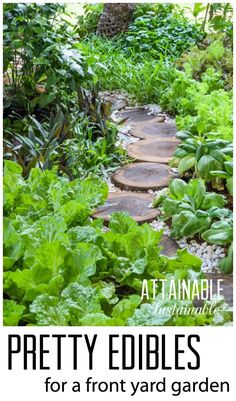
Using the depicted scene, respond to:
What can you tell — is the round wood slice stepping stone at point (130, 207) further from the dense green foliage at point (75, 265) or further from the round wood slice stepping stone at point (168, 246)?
the dense green foliage at point (75, 265)

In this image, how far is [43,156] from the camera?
2955 millimetres

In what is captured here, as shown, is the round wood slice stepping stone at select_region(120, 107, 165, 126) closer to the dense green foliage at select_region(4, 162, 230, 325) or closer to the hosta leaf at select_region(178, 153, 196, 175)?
the hosta leaf at select_region(178, 153, 196, 175)

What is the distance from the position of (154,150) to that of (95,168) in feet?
1.42

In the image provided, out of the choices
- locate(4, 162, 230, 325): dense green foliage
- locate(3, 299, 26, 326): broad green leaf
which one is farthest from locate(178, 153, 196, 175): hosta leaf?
locate(3, 299, 26, 326): broad green leaf

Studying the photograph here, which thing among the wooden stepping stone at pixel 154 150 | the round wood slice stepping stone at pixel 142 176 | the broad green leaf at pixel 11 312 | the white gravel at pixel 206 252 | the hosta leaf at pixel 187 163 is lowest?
the white gravel at pixel 206 252

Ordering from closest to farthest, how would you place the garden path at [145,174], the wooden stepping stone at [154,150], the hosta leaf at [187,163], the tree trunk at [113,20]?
1. the garden path at [145,174]
2. the hosta leaf at [187,163]
3. the wooden stepping stone at [154,150]
4. the tree trunk at [113,20]

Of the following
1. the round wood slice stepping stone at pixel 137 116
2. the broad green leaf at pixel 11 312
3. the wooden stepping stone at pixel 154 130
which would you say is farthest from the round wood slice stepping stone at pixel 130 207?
the round wood slice stepping stone at pixel 137 116

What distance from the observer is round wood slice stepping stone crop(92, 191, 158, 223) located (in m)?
2.79

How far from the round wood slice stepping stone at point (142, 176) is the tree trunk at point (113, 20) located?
2966 mm

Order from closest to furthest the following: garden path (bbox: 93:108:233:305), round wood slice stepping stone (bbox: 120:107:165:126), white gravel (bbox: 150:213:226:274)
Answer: white gravel (bbox: 150:213:226:274), garden path (bbox: 93:108:233:305), round wood slice stepping stone (bbox: 120:107:165:126)

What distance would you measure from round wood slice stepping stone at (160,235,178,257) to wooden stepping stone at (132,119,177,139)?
4.31 feet

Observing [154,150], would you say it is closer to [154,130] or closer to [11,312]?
[154,130]

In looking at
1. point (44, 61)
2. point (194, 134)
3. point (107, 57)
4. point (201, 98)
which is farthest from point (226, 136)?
point (107, 57)

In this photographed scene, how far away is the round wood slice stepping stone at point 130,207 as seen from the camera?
279 centimetres
